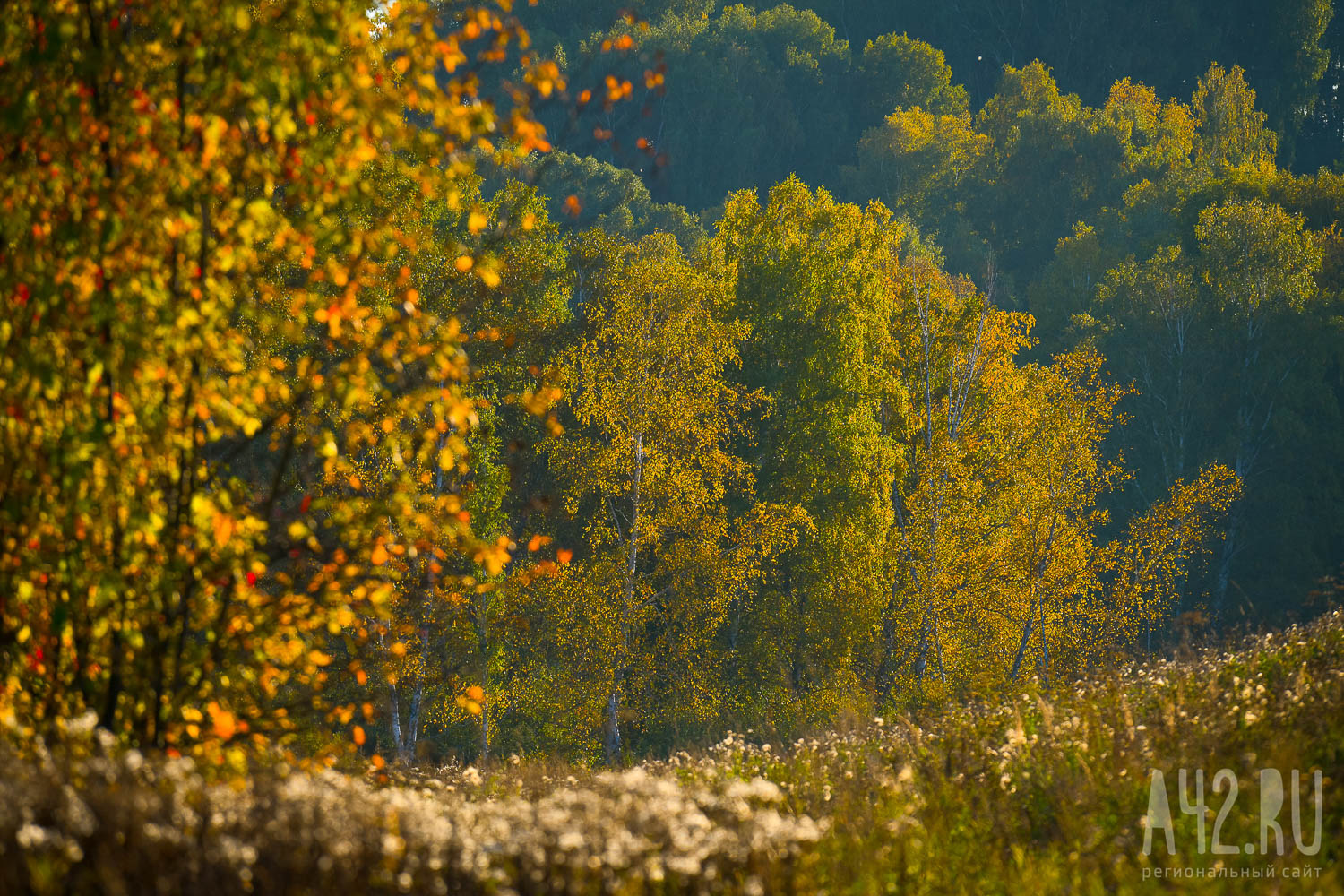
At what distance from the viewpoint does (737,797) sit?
5.42 meters

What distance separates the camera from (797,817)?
6.25 metres

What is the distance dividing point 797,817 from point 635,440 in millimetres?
14272

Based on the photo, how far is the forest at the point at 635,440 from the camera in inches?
174

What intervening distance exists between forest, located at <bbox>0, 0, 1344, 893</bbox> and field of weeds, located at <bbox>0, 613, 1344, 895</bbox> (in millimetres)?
47

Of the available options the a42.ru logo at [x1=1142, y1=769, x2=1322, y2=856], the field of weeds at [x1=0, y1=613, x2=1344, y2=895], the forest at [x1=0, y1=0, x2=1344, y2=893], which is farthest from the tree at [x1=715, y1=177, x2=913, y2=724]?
the a42.ru logo at [x1=1142, y1=769, x2=1322, y2=856]

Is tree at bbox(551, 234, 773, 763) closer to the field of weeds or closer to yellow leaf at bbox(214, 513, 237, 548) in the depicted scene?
the field of weeds

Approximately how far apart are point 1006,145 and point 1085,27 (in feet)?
76.6

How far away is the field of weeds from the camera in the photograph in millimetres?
4035

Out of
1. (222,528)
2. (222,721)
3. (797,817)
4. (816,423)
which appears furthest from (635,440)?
(222,528)

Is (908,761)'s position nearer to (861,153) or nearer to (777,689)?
(777,689)

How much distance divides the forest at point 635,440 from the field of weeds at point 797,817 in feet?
0.15

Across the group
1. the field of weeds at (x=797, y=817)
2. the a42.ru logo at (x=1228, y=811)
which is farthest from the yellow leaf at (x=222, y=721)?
the a42.ru logo at (x=1228, y=811)

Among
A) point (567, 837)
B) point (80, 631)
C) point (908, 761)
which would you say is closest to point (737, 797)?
point (567, 837)

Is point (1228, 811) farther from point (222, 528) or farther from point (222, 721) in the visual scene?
point (222, 528)
